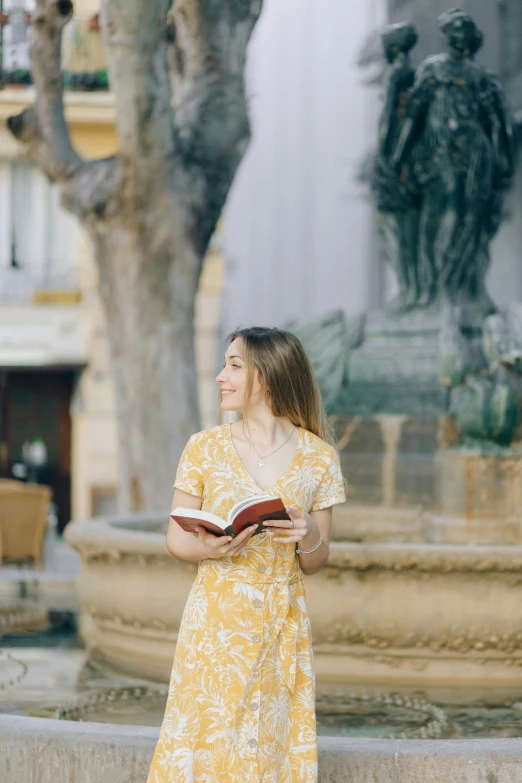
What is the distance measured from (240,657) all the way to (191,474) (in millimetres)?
416

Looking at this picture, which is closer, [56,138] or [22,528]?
[56,138]

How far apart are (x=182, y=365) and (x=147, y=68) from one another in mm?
2161

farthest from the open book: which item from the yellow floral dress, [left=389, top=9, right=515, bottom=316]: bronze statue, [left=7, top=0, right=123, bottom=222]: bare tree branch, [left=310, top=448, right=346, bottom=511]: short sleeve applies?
[left=7, top=0, right=123, bottom=222]: bare tree branch

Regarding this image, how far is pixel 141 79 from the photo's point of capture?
9.84 metres

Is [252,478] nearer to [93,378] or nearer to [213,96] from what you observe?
[213,96]

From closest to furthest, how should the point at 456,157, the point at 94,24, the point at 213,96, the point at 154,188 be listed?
the point at 456,157 < the point at 154,188 < the point at 213,96 < the point at 94,24

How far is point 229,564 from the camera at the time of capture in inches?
127

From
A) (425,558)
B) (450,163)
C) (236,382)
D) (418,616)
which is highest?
(450,163)

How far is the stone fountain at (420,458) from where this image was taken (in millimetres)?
5293

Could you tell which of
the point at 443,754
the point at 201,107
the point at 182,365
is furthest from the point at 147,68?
the point at 443,754

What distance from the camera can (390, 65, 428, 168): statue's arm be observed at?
296 inches

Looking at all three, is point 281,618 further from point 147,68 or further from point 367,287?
Result: point 367,287

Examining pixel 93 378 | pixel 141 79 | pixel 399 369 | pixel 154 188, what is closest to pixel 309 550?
pixel 399 369

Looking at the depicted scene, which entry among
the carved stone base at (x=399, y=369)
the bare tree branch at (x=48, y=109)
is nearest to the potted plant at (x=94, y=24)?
the bare tree branch at (x=48, y=109)
